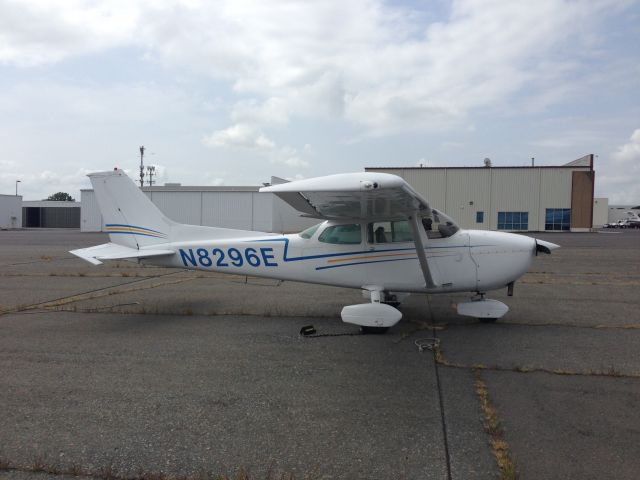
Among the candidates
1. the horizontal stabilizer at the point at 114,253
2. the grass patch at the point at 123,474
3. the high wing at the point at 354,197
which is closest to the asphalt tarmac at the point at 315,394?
the grass patch at the point at 123,474

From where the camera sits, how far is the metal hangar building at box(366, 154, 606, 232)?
4372 cm

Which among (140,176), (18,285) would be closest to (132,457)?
(18,285)

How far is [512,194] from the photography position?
1734 inches

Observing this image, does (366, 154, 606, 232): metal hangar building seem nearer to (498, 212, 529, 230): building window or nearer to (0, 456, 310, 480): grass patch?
(498, 212, 529, 230): building window

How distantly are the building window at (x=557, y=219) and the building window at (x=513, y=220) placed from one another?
1980mm

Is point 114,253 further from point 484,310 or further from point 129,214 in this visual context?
point 484,310

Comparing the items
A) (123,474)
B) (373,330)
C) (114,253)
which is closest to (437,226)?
(373,330)

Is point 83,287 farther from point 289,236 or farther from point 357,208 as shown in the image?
point 357,208

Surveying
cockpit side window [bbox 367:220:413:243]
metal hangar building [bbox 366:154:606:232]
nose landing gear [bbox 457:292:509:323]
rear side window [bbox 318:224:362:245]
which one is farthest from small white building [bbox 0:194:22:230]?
nose landing gear [bbox 457:292:509:323]

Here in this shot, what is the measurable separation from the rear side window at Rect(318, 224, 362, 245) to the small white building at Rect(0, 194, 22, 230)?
75.2 meters

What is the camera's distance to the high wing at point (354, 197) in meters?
4.73

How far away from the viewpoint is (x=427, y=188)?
145ft

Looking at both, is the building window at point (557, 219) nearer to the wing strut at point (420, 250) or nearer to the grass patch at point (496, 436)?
the wing strut at point (420, 250)

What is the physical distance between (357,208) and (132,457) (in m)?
4.43
